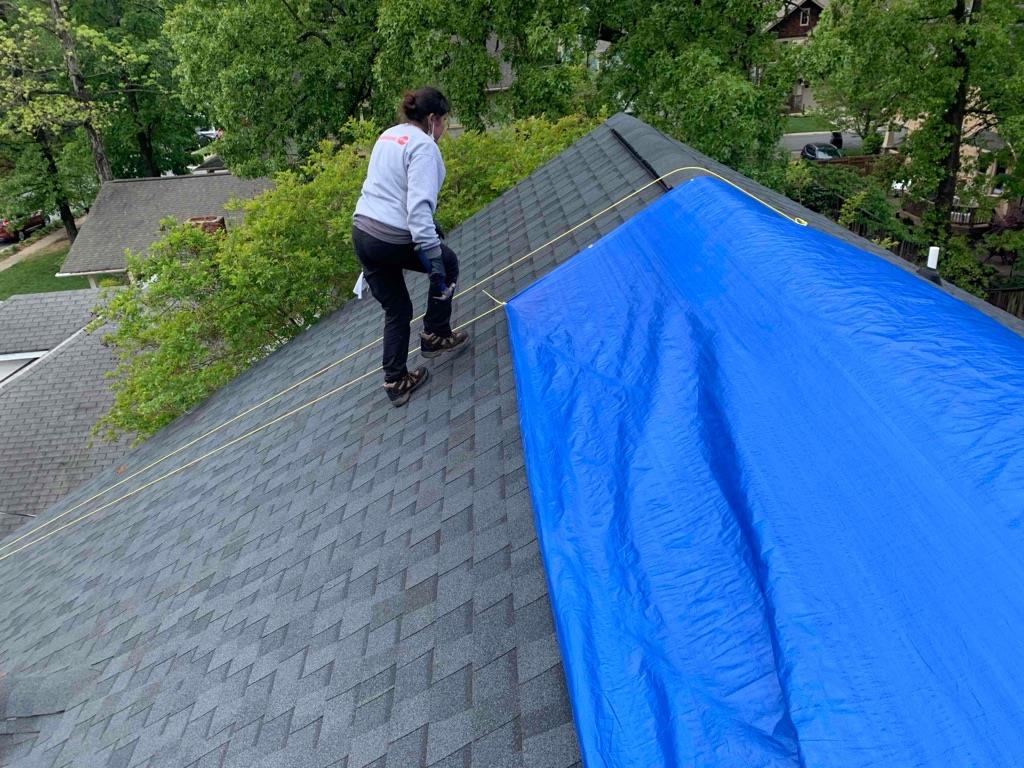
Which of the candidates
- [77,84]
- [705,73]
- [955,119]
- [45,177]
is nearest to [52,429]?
[705,73]

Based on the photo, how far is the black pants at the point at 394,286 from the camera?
159 inches

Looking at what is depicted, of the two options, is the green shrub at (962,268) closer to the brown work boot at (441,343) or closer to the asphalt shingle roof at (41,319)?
the brown work boot at (441,343)

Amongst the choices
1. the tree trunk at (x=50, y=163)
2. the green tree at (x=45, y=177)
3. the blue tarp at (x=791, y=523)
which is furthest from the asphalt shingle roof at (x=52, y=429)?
the tree trunk at (x=50, y=163)

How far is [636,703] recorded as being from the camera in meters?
1.68

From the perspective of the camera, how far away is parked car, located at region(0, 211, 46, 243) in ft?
107

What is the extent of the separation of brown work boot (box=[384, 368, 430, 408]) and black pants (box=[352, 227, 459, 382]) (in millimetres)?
35

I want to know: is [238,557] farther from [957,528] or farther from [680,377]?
[957,528]

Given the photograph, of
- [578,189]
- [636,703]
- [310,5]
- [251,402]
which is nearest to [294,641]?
[636,703]

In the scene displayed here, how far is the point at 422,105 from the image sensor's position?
369cm

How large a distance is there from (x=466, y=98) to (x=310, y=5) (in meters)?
6.13

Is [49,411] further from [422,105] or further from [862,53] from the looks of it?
[862,53]

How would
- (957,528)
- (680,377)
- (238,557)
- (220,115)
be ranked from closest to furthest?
(957,528), (680,377), (238,557), (220,115)

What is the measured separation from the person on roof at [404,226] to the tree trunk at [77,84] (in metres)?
26.6

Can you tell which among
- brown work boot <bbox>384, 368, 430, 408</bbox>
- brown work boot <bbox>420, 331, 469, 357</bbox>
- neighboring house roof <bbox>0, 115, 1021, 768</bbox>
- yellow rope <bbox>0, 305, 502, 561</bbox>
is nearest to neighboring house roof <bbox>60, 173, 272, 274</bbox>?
yellow rope <bbox>0, 305, 502, 561</bbox>
